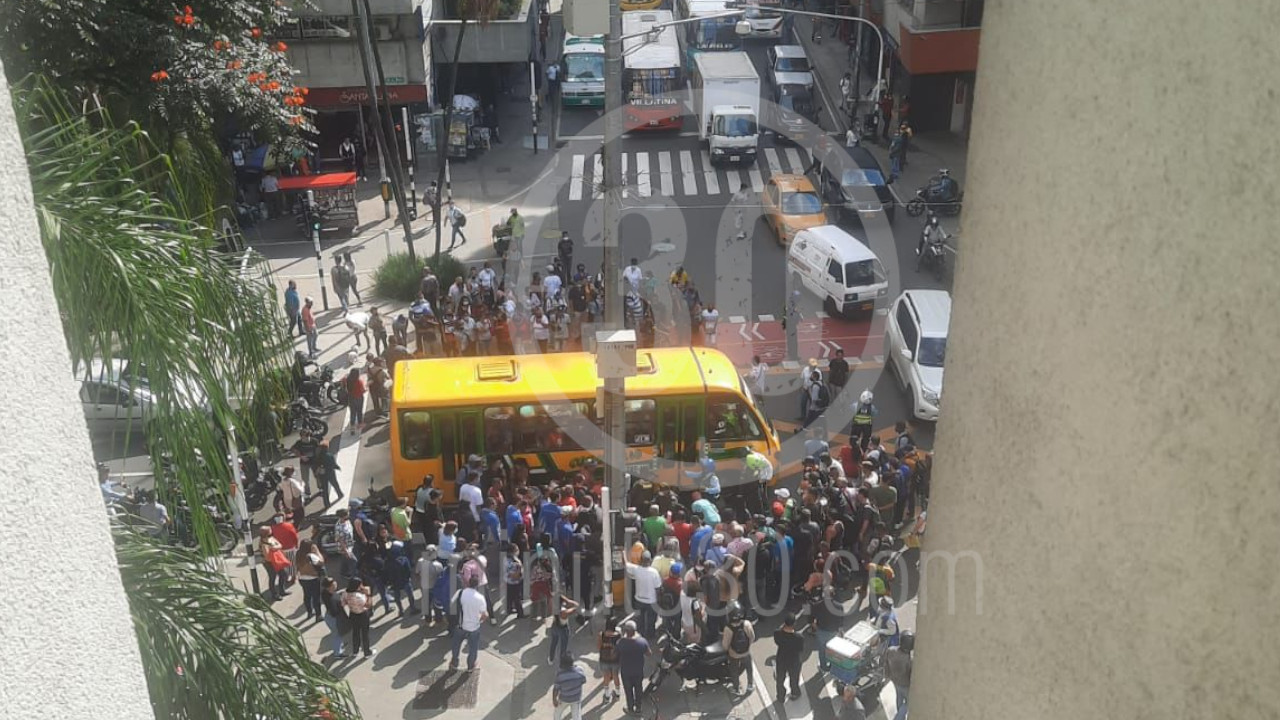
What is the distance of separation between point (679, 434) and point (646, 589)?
13.3 feet

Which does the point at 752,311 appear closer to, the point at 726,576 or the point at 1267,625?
the point at 726,576

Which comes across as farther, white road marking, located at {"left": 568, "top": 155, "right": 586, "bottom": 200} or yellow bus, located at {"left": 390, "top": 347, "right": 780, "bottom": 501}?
white road marking, located at {"left": 568, "top": 155, "right": 586, "bottom": 200}

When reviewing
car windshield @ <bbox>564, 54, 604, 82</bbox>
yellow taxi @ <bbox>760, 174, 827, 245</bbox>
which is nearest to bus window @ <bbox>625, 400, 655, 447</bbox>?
yellow taxi @ <bbox>760, 174, 827, 245</bbox>

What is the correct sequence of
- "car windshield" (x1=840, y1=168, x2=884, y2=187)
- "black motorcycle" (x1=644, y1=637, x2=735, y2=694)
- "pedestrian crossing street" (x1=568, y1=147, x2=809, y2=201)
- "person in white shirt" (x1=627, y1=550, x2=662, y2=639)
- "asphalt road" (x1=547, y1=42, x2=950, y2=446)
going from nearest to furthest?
"black motorcycle" (x1=644, y1=637, x2=735, y2=694) < "person in white shirt" (x1=627, y1=550, x2=662, y2=639) < "asphalt road" (x1=547, y1=42, x2=950, y2=446) < "car windshield" (x1=840, y1=168, x2=884, y2=187) < "pedestrian crossing street" (x1=568, y1=147, x2=809, y2=201)

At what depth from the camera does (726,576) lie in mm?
13758

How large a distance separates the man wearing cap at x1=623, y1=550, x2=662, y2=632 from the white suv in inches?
274

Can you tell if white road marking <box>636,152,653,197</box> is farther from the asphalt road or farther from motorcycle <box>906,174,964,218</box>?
motorcycle <box>906,174,964,218</box>

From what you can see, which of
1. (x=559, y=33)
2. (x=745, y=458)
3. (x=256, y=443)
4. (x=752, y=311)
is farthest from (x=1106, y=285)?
(x=559, y=33)

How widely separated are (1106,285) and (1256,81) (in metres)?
0.47

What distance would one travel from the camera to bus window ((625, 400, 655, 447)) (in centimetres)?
1744

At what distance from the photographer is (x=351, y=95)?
33656mm

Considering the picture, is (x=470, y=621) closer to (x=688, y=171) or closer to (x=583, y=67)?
(x=688, y=171)

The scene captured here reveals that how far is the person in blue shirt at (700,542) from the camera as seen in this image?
48.1ft

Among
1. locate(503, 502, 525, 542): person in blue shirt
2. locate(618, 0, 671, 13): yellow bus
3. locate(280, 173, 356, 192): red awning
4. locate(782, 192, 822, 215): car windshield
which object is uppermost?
locate(618, 0, 671, 13): yellow bus
